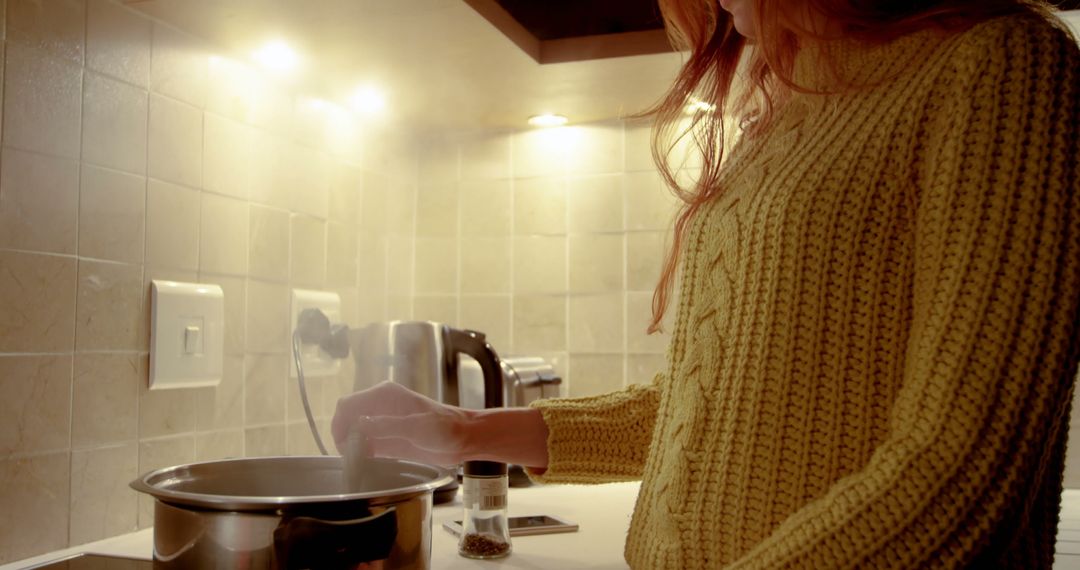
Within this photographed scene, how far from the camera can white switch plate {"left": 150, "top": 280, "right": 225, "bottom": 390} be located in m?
0.98

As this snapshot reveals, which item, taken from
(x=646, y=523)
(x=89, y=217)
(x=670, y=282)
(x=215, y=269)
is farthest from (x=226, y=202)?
(x=646, y=523)

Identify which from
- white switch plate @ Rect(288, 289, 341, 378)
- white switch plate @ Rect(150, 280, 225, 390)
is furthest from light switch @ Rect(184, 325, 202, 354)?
white switch plate @ Rect(288, 289, 341, 378)

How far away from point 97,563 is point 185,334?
0.92ft

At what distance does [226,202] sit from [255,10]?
0.24 meters

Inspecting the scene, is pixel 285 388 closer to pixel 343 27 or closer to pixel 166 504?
pixel 343 27

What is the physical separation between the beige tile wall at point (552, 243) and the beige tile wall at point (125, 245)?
0.32 metres

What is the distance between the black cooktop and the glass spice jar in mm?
290

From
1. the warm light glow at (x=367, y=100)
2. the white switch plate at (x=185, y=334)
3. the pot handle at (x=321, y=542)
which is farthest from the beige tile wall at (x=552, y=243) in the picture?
the pot handle at (x=321, y=542)

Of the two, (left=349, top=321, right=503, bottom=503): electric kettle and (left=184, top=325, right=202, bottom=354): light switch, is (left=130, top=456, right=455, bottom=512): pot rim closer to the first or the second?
(left=184, top=325, right=202, bottom=354): light switch

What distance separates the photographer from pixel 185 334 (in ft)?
3.37

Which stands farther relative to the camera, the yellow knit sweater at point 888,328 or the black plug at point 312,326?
the black plug at point 312,326

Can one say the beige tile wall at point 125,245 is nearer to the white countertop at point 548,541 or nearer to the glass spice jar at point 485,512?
the white countertop at point 548,541

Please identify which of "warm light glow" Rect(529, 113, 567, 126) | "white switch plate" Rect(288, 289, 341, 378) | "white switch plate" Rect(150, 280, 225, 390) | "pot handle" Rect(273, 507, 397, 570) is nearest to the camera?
"pot handle" Rect(273, 507, 397, 570)

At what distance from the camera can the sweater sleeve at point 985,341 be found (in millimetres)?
477
